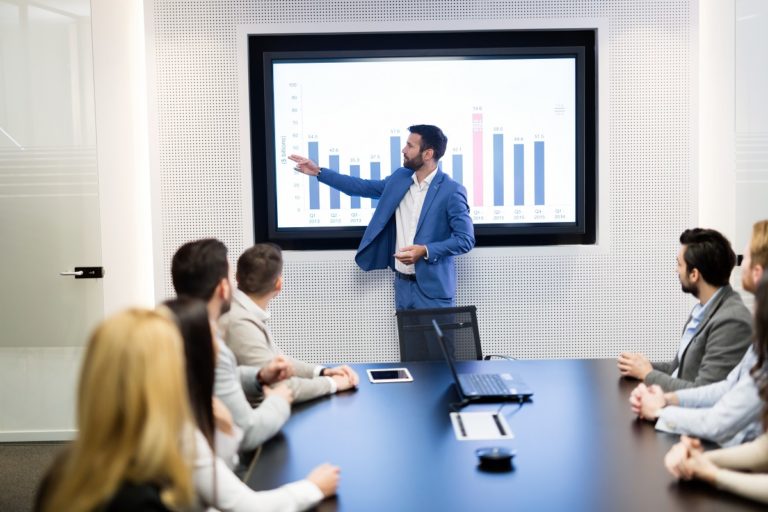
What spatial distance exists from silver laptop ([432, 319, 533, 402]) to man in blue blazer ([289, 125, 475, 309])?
1.78m

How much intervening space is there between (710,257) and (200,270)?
5.92 feet

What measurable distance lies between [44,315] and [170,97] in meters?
1.53

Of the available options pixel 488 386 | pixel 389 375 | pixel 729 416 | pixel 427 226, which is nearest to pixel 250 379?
pixel 389 375

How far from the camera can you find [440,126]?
5.68 meters

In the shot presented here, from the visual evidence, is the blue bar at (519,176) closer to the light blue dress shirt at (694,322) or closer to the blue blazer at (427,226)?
the blue blazer at (427,226)

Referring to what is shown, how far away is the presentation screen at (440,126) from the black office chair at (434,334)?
142cm

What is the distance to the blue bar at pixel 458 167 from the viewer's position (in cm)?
571

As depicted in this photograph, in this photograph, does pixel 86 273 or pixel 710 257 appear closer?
pixel 710 257

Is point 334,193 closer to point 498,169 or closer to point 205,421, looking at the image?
point 498,169

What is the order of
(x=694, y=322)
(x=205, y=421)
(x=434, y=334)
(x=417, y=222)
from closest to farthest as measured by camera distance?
(x=205, y=421) → (x=694, y=322) → (x=434, y=334) → (x=417, y=222)

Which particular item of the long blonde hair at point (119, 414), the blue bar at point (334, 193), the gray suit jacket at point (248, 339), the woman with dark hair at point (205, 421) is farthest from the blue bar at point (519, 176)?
the long blonde hair at point (119, 414)

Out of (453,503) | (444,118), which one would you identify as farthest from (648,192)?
(453,503)

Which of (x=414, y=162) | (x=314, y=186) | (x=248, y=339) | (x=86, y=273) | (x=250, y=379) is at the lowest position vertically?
(x=250, y=379)

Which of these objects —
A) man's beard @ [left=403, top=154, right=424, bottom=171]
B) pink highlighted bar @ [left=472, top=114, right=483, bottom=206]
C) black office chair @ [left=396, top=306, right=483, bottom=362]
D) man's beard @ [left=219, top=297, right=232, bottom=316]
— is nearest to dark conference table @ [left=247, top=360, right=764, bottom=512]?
man's beard @ [left=219, top=297, right=232, bottom=316]
